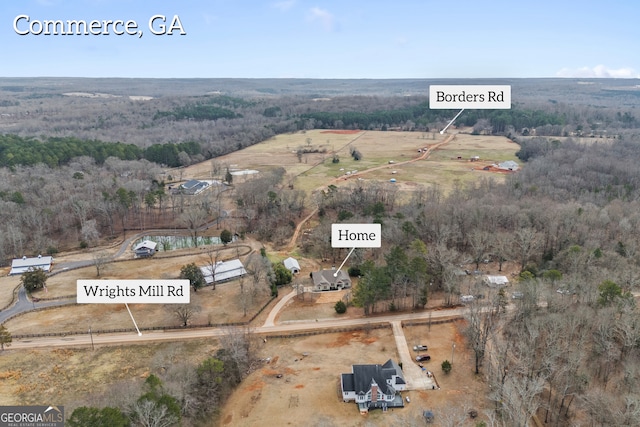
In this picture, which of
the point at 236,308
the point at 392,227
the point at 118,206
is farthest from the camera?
the point at 118,206

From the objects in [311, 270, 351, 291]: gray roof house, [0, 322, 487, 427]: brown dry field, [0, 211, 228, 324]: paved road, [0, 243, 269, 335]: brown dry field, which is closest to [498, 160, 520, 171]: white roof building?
[0, 211, 228, 324]: paved road

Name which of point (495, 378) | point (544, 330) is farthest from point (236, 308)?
point (544, 330)

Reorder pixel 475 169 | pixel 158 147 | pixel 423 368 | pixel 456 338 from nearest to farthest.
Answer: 1. pixel 423 368
2. pixel 456 338
3. pixel 475 169
4. pixel 158 147

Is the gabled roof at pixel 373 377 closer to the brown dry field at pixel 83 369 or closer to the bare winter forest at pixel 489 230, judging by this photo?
the bare winter forest at pixel 489 230

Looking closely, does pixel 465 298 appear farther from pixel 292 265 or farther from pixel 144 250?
pixel 144 250

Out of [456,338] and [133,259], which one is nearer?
[456,338]

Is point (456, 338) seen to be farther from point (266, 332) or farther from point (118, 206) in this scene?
point (118, 206)
